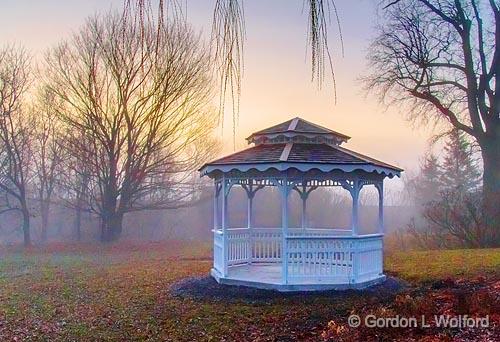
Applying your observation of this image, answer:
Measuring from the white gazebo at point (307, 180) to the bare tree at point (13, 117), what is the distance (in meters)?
17.2

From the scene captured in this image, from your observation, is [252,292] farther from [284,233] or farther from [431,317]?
[431,317]

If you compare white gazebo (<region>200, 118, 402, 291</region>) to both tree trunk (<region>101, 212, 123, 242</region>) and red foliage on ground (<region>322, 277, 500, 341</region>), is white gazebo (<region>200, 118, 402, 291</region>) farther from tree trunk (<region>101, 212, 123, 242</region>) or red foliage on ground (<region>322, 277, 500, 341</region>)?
tree trunk (<region>101, 212, 123, 242</region>)

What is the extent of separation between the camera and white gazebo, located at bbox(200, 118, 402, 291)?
9.62 meters

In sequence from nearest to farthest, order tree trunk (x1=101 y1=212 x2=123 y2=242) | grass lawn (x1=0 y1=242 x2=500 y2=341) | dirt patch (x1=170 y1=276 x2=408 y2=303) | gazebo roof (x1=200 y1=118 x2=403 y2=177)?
grass lawn (x1=0 y1=242 x2=500 y2=341) → dirt patch (x1=170 y1=276 x2=408 y2=303) → gazebo roof (x1=200 y1=118 x2=403 y2=177) → tree trunk (x1=101 y1=212 x2=123 y2=242)

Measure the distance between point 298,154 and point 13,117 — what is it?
19.7 meters

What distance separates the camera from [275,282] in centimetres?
979

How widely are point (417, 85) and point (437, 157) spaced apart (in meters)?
23.9

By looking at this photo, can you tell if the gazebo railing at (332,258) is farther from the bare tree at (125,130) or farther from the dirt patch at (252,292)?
the bare tree at (125,130)

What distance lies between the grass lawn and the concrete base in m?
0.53

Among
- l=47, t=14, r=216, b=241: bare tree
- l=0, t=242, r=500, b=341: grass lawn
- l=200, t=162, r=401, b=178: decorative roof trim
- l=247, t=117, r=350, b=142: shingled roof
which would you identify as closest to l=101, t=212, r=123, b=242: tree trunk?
l=47, t=14, r=216, b=241: bare tree

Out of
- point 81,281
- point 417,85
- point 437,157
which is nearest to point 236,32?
point 81,281

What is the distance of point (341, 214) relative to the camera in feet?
120

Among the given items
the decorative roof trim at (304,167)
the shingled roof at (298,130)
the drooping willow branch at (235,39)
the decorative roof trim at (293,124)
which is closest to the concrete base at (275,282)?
the decorative roof trim at (304,167)

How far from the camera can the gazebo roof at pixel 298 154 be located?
961 cm
